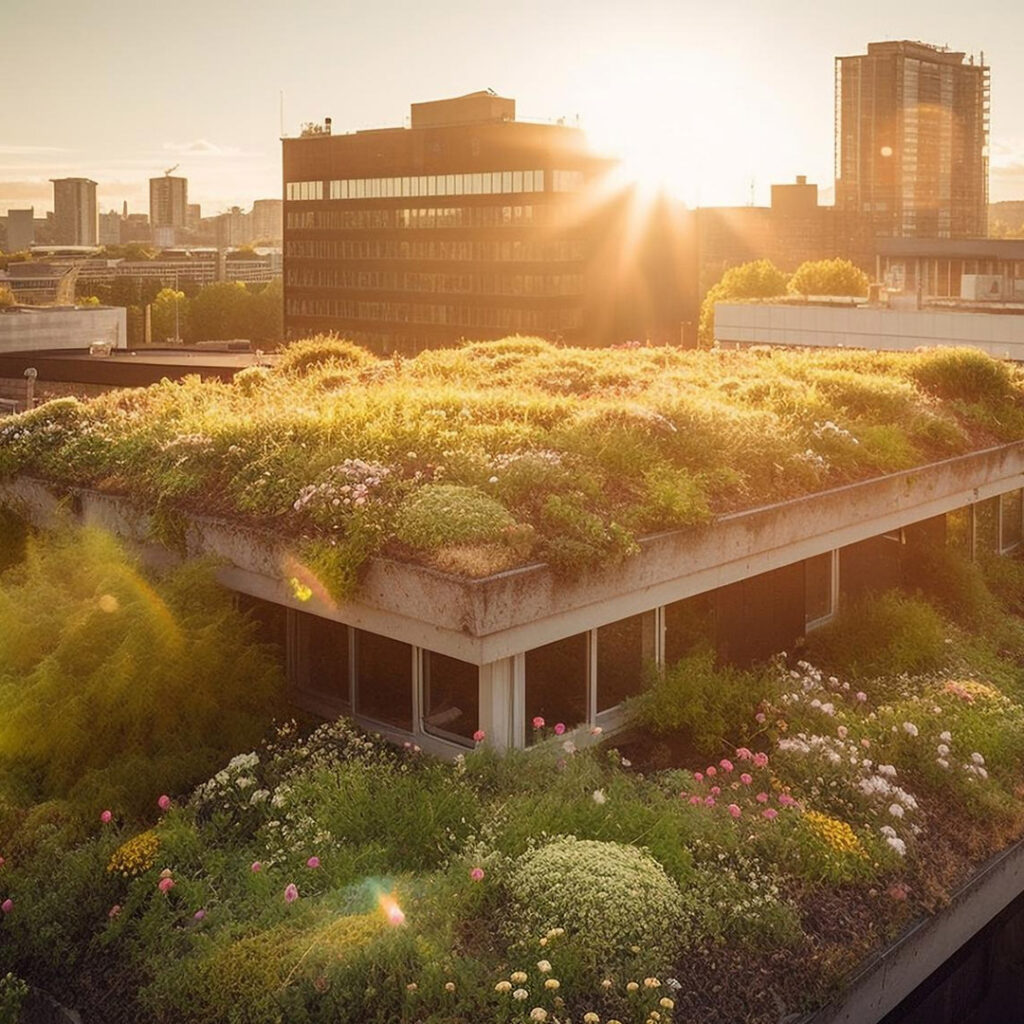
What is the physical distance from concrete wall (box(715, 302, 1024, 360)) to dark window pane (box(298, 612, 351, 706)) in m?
35.9

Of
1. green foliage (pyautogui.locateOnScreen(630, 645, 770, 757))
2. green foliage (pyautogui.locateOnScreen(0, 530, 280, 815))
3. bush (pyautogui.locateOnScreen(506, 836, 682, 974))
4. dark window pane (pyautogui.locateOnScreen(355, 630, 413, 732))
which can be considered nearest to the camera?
bush (pyautogui.locateOnScreen(506, 836, 682, 974))

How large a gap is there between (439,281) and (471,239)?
17.3 feet

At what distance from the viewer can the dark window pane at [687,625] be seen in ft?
52.1

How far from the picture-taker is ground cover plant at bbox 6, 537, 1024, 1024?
10.2 m

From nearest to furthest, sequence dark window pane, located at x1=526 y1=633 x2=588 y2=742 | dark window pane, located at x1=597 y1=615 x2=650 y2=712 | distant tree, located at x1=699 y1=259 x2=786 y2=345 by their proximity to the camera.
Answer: dark window pane, located at x1=526 y1=633 x2=588 y2=742 → dark window pane, located at x1=597 y1=615 x2=650 y2=712 → distant tree, located at x1=699 y1=259 x2=786 y2=345

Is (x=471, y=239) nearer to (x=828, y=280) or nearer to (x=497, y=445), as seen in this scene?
(x=828, y=280)

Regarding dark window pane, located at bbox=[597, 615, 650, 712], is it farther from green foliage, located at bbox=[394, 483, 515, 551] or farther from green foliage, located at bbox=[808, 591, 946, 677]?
green foliage, located at bbox=[808, 591, 946, 677]

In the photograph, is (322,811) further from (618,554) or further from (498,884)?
(618,554)

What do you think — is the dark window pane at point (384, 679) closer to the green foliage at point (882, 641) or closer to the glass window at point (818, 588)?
the green foliage at point (882, 641)

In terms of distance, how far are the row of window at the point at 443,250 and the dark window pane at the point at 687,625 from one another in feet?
296

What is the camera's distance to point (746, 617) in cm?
1702

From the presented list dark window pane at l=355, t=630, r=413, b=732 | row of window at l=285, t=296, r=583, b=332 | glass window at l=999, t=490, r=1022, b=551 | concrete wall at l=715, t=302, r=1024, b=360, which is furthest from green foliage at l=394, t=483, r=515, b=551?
row of window at l=285, t=296, r=583, b=332

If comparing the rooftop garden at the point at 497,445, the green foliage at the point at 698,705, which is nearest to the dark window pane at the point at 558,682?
the green foliage at the point at 698,705

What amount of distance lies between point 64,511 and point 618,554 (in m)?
8.18
